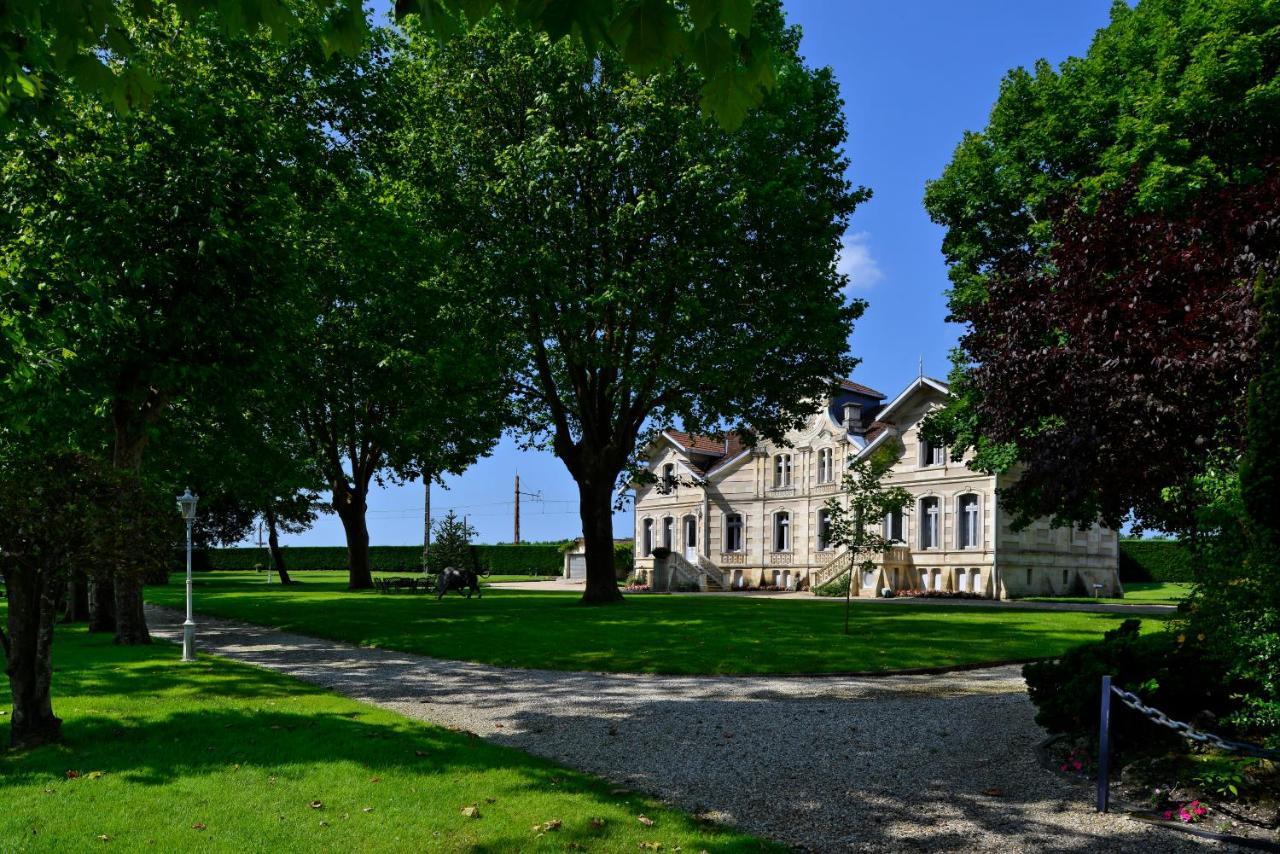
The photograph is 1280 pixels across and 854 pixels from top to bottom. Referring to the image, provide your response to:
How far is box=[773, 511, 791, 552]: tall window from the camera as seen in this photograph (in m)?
46.6

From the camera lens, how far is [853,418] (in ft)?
146

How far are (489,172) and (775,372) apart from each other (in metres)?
9.49

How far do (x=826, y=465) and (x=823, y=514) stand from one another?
23.8 feet

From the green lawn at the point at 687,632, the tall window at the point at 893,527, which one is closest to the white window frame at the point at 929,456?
the tall window at the point at 893,527

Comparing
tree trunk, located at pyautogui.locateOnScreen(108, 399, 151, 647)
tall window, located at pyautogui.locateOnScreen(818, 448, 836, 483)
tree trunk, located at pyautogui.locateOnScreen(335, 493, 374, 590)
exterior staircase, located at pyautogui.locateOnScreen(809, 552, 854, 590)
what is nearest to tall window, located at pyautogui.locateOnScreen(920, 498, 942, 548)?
exterior staircase, located at pyautogui.locateOnScreen(809, 552, 854, 590)

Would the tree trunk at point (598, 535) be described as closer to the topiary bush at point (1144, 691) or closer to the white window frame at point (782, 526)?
the white window frame at point (782, 526)

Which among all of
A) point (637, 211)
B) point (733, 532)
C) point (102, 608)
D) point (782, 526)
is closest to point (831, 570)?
point (782, 526)

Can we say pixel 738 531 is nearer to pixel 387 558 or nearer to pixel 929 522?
pixel 929 522

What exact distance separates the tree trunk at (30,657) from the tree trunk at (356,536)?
96.0ft

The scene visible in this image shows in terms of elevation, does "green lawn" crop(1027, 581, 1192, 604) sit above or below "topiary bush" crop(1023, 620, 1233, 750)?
below

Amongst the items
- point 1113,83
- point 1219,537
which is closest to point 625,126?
point 1113,83

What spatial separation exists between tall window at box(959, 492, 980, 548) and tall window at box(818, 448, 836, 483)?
7.03m

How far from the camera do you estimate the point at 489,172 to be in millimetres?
23906

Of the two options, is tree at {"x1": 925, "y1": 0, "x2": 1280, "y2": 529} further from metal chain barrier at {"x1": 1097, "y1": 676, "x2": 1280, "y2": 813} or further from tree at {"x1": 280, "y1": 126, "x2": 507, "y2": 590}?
tree at {"x1": 280, "y1": 126, "x2": 507, "y2": 590}
